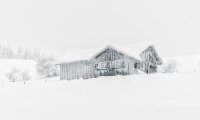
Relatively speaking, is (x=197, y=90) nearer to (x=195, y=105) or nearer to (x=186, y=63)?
(x=195, y=105)

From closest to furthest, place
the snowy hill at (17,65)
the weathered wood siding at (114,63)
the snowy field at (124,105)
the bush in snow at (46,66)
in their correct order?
the snowy field at (124,105)
the weathered wood siding at (114,63)
the bush in snow at (46,66)
the snowy hill at (17,65)

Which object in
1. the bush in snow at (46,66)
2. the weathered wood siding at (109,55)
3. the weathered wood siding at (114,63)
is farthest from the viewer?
the bush in snow at (46,66)

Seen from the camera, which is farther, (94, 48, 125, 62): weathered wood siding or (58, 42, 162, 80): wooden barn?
(94, 48, 125, 62): weathered wood siding

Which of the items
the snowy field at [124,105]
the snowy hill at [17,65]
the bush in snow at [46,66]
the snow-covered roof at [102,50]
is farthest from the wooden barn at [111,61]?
the snowy hill at [17,65]

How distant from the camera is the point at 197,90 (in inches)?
1298

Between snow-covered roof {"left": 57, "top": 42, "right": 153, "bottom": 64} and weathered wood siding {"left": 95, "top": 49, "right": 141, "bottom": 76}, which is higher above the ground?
snow-covered roof {"left": 57, "top": 42, "right": 153, "bottom": 64}

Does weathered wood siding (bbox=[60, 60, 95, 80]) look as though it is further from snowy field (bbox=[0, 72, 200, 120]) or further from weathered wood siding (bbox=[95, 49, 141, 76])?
snowy field (bbox=[0, 72, 200, 120])

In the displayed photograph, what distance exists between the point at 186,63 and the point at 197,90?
82028mm

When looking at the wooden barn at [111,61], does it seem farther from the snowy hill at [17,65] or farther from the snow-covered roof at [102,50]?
the snowy hill at [17,65]

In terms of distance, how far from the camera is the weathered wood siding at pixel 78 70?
169ft

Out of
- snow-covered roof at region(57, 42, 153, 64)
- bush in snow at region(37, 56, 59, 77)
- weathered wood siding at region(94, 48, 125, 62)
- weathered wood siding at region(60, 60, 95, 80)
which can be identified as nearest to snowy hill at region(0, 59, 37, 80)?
bush in snow at region(37, 56, 59, 77)

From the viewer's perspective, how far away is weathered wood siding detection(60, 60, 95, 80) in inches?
2029

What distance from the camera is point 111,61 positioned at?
50062 millimetres

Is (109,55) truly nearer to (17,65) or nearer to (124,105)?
(124,105)
